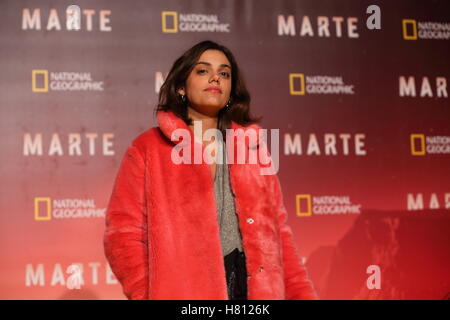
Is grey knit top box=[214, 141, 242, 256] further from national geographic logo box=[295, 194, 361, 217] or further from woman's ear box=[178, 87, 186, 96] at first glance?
national geographic logo box=[295, 194, 361, 217]

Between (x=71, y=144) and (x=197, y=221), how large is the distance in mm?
1667

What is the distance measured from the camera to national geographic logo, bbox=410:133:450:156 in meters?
3.33

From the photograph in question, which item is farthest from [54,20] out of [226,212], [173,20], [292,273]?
[292,273]

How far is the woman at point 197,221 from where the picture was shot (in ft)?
4.97

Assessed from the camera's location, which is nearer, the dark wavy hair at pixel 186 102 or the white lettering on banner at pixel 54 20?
the dark wavy hair at pixel 186 102

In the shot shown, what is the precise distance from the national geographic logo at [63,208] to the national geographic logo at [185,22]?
1.10 meters

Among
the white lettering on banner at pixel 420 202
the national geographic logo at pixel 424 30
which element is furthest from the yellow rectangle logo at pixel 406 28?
the white lettering on banner at pixel 420 202

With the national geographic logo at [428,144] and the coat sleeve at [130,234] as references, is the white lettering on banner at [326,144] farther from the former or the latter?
the coat sleeve at [130,234]

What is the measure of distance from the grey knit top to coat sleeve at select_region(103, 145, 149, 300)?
229 mm

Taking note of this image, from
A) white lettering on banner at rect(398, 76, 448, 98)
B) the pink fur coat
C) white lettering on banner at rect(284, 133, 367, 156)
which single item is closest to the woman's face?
the pink fur coat

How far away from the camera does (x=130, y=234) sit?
154 cm
